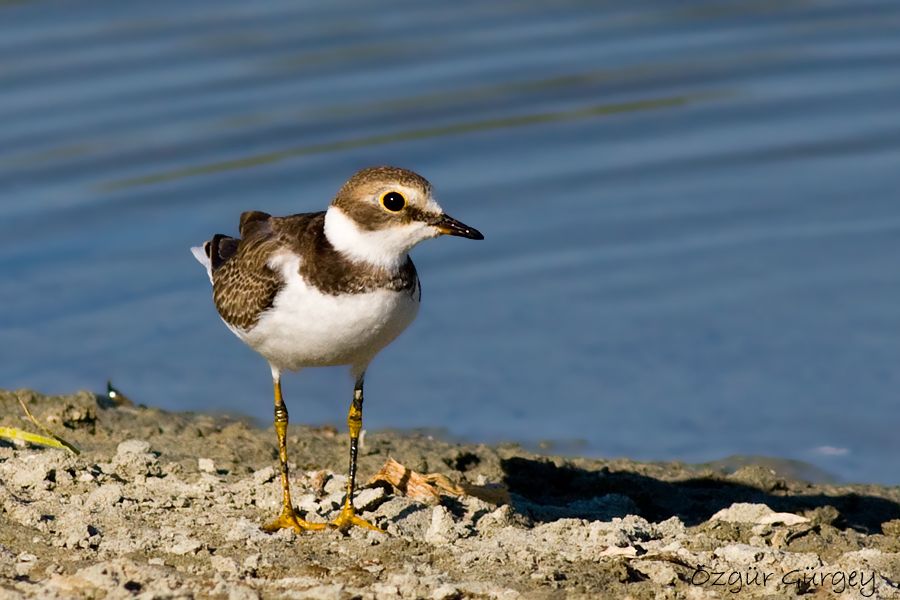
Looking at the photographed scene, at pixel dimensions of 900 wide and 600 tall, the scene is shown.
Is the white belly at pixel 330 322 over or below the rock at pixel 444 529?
over

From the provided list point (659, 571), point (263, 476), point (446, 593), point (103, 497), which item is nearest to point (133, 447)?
point (263, 476)

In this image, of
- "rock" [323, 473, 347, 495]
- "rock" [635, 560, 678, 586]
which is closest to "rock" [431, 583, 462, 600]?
"rock" [635, 560, 678, 586]

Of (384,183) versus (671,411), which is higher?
(384,183)

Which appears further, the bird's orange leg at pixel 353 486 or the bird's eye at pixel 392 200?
the bird's eye at pixel 392 200

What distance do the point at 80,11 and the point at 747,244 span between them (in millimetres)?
7813

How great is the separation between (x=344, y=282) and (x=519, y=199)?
225 inches

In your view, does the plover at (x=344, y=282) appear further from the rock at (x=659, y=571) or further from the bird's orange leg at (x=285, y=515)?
the rock at (x=659, y=571)

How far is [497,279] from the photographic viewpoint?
11047 millimetres

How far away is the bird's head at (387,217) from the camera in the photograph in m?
6.73

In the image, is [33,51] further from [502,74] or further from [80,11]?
[502,74]

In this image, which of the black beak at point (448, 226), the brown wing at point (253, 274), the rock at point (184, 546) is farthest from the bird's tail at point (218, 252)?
the rock at point (184, 546)

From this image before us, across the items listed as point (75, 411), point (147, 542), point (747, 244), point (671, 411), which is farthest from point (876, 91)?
point (147, 542)

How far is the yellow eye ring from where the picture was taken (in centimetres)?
679

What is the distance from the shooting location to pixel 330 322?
659 centimetres
